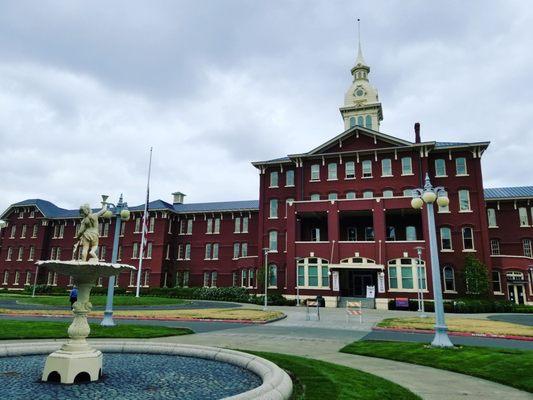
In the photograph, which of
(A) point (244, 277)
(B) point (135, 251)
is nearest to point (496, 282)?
(A) point (244, 277)

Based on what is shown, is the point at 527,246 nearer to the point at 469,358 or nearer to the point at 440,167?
the point at 440,167

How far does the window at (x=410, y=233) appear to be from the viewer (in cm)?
3834

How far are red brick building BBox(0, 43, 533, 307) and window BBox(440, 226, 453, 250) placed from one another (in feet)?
0.30

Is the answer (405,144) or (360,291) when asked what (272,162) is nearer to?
(405,144)

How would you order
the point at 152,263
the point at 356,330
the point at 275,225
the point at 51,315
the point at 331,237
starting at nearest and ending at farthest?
the point at 356,330 → the point at 51,315 → the point at 331,237 → the point at 275,225 → the point at 152,263

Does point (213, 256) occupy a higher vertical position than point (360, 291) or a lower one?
higher

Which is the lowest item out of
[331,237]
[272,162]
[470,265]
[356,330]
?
[356,330]

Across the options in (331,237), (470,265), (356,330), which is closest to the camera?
(356,330)

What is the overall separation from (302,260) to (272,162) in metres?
13.2

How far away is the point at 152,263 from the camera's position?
52.4m

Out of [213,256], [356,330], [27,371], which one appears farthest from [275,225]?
[27,371]

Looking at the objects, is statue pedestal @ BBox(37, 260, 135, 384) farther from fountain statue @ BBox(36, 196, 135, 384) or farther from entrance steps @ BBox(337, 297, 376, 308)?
entrance steps @ BBox(337, 297, 376, 308)

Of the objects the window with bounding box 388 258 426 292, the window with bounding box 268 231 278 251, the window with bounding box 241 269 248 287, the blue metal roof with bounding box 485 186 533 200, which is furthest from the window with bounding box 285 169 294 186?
the blue metal roof with bounding box 485 186 533 200

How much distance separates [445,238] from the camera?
37156 mm
